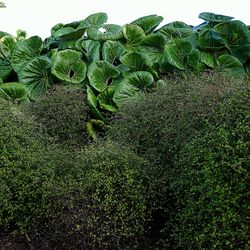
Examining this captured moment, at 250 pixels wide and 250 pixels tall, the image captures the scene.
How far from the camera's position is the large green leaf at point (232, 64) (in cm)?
729

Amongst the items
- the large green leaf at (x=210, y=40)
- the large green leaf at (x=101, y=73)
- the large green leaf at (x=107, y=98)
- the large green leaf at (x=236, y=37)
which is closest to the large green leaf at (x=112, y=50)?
the large green leaf at (x=101, y=73)

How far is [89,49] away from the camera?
7.98m

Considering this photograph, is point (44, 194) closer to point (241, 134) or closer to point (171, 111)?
point (171, 111)

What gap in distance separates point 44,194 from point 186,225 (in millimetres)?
1466

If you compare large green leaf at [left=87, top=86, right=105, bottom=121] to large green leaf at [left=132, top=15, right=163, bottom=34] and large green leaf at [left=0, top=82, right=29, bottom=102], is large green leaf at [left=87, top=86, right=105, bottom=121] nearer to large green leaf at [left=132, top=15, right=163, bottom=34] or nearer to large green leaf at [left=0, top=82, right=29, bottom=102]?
large green leaf at [left=0, top=82, right=29, bottom=102]

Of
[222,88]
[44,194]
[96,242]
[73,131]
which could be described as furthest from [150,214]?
[73,131]

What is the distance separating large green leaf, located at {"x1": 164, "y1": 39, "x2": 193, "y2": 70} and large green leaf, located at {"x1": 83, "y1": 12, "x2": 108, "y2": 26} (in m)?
1.55

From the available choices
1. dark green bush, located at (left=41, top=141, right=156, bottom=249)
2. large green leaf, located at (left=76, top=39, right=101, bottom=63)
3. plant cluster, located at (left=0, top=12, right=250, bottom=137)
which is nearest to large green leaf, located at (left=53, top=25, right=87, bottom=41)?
plant cluster, located at (left=0, top=12, right=250, bottom=137)

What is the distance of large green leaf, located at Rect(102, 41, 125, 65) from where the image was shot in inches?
307

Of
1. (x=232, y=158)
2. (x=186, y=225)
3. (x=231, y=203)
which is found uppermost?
(x=232, y=158)

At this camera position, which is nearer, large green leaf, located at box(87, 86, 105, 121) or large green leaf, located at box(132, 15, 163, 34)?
large green leaf, located at box(87, 86, 105, 121)

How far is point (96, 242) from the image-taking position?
467 cm

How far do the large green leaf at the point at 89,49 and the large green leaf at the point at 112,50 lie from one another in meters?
0.11

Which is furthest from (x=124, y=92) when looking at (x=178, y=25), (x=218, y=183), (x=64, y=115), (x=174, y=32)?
(x=218, y=183)
